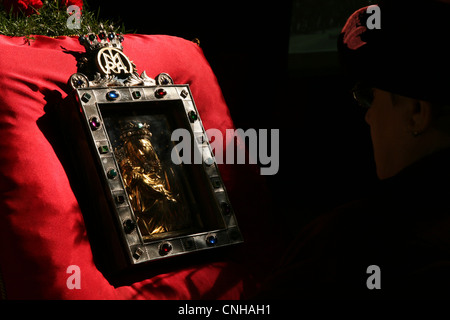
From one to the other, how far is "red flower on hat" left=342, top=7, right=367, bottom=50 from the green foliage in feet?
2.20

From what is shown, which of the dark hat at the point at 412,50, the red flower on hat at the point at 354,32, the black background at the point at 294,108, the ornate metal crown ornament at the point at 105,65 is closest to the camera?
the dark hat at the point at 412,50

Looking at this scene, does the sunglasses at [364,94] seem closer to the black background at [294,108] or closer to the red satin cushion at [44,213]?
the red satin cushion at [44,213]

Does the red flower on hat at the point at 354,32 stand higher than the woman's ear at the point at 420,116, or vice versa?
the red flower on hat at the point at 354,32

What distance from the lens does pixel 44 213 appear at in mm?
1120

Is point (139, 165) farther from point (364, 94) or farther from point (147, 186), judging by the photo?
point (364, 94)

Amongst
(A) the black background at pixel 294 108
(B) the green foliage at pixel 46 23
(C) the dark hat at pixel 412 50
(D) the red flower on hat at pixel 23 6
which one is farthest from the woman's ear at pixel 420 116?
(A) the black background at pixel 294 108

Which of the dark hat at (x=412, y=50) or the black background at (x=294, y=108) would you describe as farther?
Result: the black background at (x=294, y=108)

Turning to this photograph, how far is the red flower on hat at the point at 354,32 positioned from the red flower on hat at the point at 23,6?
2.71ft

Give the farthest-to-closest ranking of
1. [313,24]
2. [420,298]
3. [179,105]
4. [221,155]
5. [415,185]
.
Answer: [313,24] < [221,155] < [179,105] < [415,185] < [420,298]

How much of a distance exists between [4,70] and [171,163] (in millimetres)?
437

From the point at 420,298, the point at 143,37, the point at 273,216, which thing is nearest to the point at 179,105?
the point at 143,37

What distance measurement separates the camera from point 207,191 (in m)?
1.36

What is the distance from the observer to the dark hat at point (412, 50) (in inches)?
32.5

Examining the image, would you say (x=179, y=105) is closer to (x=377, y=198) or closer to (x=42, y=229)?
(x=42, y=229)
